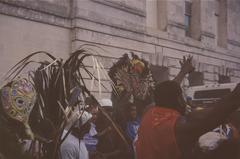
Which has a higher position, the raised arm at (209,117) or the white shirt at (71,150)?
the raised arm at (209,117)

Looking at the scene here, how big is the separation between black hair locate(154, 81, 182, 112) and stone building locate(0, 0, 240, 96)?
7.40m

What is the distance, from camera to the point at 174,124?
2.86 meters

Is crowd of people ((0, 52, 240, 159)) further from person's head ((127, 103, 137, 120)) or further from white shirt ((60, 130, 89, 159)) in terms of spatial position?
person's head ((127, 103, 137, 120))

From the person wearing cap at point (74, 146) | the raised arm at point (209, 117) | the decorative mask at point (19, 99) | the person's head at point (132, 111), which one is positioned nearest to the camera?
the raised arm at point (209, 117)

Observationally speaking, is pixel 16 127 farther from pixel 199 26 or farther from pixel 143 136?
pixel 199 26

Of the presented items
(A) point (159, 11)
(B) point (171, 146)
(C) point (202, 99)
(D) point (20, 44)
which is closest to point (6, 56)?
(D) point (20, 44)

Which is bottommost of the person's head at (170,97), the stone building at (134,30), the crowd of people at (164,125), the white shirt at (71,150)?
the white shirt at (71,150)

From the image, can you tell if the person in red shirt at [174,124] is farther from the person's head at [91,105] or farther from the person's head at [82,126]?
the person's head at [82,126]

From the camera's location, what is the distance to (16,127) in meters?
3.18

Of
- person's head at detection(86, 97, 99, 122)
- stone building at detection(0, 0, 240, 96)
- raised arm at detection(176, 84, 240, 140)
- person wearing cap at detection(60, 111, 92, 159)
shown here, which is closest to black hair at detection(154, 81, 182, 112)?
raised arm at detection(176, 84, 240, 140)

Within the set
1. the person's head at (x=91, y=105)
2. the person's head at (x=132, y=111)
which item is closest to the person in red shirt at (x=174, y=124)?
the person's head at (x=91, y=105)

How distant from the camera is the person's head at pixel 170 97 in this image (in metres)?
3.11

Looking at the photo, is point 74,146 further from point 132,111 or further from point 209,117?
point 132,111

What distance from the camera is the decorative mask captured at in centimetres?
332
